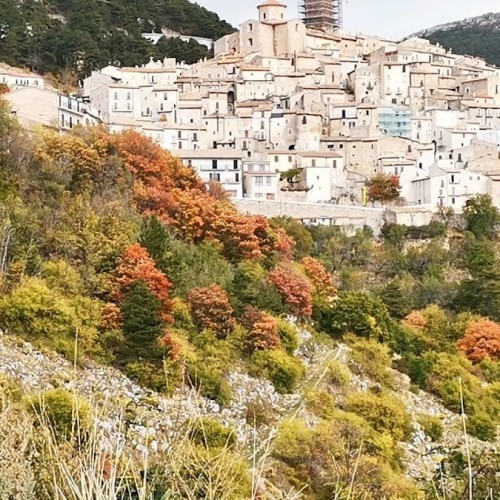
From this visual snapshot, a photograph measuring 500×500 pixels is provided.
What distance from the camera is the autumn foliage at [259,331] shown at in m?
19.3

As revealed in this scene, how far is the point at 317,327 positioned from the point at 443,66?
110 feet

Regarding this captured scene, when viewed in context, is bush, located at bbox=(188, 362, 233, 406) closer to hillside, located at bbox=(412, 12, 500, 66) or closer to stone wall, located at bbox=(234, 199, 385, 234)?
stone wall, located at bbox=(234, 199, 385, 234)

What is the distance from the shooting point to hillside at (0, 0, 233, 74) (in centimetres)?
4831

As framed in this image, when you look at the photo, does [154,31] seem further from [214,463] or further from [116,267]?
[214,463]

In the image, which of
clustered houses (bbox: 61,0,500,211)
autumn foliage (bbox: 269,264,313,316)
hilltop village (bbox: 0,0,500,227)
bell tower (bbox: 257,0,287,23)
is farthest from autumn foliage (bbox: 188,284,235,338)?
bell tower (bbox: 257,0,287,23)

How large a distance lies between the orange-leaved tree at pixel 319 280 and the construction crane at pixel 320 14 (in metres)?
35.5

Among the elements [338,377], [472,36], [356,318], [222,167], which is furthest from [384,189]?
[472,36]

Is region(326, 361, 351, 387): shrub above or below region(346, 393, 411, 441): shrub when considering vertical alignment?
above

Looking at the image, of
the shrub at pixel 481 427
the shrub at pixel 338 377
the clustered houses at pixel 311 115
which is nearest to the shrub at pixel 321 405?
the shrub at pixel 338 377

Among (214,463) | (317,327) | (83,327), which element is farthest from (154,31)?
(214,463)

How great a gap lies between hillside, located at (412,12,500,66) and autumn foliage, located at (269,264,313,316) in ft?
207

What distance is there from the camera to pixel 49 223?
769 inches

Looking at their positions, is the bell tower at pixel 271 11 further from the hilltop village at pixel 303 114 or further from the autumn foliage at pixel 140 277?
the autumn foliage at pixel 140 277

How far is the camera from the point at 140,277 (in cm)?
1831
